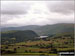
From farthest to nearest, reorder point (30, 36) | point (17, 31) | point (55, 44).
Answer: point (17, 31)
point (30, 36)
point (55, 44)

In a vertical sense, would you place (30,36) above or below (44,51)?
above

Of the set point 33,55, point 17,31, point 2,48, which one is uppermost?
point 17,31

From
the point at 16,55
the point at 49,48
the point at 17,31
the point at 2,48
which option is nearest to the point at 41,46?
the point at 49,48

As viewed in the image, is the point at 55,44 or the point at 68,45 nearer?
the point at 68,45

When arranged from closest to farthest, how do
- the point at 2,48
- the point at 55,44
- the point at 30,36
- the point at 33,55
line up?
the point at 2,48, the point at 33,55, the point at 55,44, the point at 30,36

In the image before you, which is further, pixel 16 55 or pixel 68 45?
pixel 68 45

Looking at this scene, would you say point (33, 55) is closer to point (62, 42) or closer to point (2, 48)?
point (2, 48)

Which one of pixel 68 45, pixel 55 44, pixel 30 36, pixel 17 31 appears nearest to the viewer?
pixel 68 45

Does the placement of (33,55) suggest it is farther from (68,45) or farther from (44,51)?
(68,45)

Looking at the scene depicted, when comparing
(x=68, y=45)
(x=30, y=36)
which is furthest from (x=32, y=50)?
(x=30, y=36)
